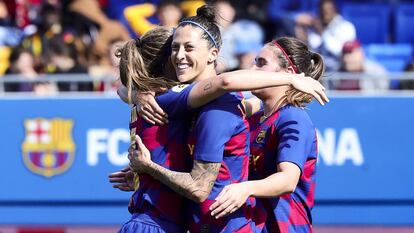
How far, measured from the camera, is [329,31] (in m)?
12.2

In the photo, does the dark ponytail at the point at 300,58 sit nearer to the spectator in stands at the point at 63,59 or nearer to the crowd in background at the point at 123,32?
the crowd in background at the point at 123,32

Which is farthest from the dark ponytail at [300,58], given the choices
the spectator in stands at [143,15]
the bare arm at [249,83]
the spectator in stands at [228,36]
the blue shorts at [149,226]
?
the spectator in stands at [143,15]

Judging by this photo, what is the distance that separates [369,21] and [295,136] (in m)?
9.44

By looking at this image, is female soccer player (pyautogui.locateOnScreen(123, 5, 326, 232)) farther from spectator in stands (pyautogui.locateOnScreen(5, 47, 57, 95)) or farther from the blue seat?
the blue seat

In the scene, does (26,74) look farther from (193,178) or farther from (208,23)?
(193,178)

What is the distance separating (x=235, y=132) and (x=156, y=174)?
371 millimetres

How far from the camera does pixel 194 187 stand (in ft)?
14.1

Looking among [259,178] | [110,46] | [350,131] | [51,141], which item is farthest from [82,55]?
[259,178]

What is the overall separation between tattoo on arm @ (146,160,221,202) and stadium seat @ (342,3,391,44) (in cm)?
965

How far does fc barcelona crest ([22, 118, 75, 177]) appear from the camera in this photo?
977 cm

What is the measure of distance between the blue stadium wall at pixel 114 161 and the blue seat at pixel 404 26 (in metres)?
3.97

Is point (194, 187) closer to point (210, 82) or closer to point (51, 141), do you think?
point (210, 82)

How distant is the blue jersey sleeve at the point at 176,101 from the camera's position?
14.3 ft

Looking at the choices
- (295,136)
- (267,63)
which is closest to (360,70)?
(267,63)
